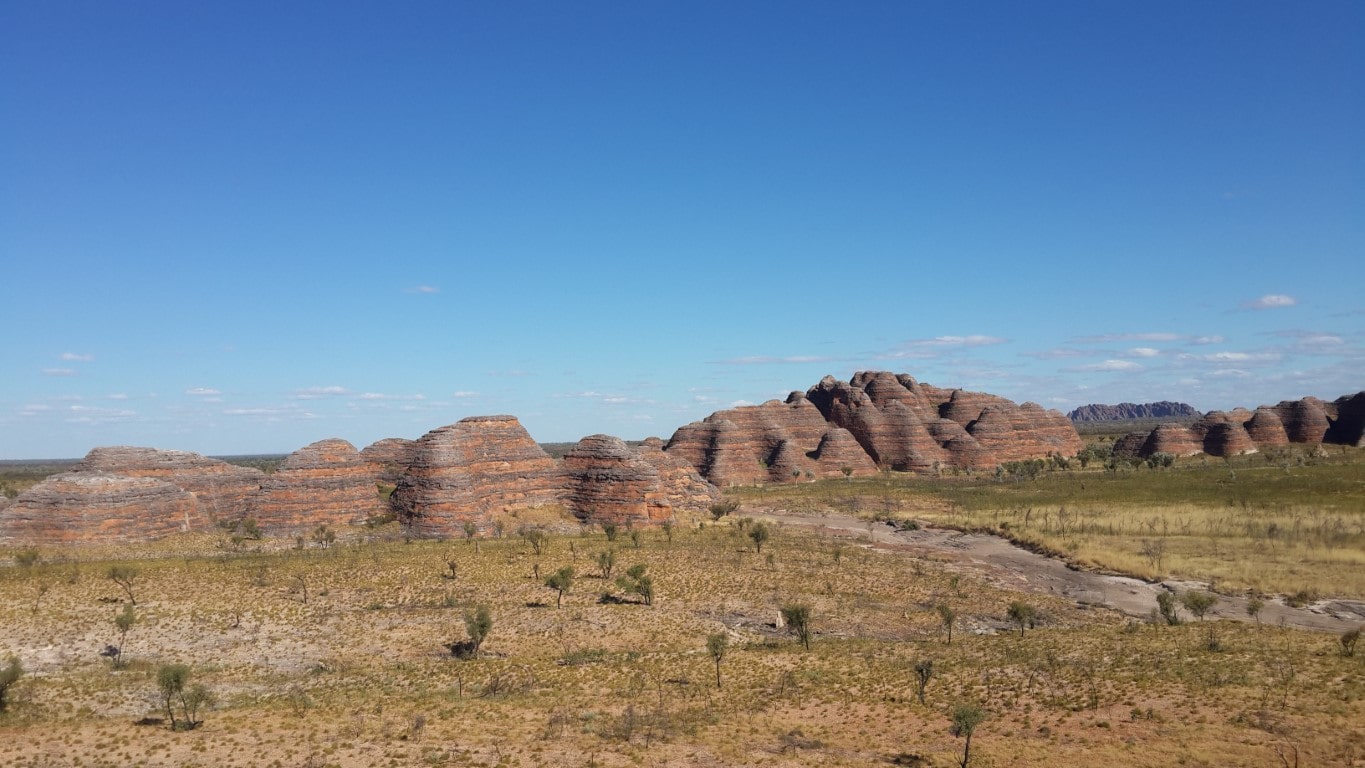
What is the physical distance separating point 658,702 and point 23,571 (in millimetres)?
30624

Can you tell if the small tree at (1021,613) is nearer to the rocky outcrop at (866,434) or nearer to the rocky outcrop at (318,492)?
the rocky outcrop at (318,492)

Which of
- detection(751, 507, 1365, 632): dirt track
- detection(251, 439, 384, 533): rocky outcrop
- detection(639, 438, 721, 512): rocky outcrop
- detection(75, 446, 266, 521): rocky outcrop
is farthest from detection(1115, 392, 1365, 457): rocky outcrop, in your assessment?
detection(75, 446, 266, 521): rocky outcrop

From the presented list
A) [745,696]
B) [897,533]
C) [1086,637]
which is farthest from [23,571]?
[897,533]

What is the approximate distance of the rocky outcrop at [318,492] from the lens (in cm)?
4259

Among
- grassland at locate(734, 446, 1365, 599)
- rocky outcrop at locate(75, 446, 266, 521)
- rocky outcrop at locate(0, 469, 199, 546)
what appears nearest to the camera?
grassland at locate(734, 446, 1365, 599)

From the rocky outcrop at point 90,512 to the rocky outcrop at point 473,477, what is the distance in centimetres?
1265

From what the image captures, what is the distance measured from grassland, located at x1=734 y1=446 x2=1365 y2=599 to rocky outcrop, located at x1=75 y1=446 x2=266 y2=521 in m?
43.1

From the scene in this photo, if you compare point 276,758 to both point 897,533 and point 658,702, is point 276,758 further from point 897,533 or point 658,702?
point 897,533

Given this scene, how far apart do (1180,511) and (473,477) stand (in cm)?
4848

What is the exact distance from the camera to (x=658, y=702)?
62.2 feet

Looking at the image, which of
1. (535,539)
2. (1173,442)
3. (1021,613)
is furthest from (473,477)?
(1173,442)

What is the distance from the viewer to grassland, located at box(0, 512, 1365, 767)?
51.0ft

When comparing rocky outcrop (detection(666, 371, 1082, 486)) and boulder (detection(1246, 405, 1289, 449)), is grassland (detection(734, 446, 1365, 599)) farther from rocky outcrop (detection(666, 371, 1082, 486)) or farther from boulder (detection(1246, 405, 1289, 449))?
rocky outcrop (detection(666, 371, 1082, 486))

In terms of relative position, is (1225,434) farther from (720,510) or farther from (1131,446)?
(720,510)
